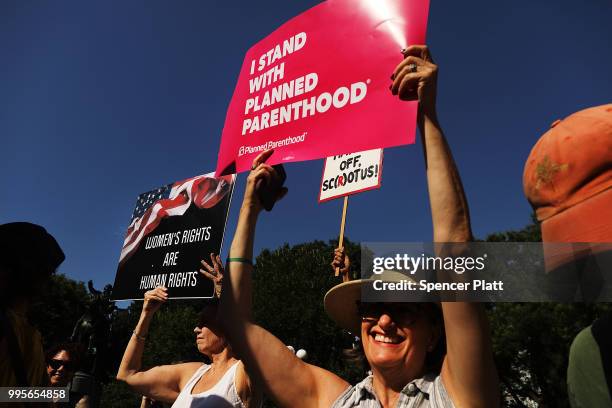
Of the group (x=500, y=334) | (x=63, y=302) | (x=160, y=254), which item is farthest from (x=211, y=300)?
(x=63, y=302)

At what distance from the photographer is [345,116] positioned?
2.45 metres

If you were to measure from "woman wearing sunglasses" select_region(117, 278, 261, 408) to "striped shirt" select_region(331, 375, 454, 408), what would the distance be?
1.00 m

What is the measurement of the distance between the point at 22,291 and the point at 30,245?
235 mm

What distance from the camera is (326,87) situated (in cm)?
260

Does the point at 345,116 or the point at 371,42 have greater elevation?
the point at 371,42

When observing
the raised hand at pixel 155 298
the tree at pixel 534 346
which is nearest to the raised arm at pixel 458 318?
the raised hand at pixel 155 298

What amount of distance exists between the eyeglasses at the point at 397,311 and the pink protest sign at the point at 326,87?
0.71 m

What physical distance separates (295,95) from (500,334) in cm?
2423

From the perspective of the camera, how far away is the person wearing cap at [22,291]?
2.26 metres

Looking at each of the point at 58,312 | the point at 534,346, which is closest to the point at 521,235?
the point at 534,346

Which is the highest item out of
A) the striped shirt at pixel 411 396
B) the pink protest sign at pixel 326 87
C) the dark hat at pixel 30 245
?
the pink protest sign at pixel 326 87

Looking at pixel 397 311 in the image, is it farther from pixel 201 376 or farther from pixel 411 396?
pixel 201 376

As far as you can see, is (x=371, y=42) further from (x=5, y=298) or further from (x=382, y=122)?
(x=5, y=298)

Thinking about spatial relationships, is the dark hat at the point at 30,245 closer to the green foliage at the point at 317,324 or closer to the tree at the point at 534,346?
the green foliage at the point at 317,324
